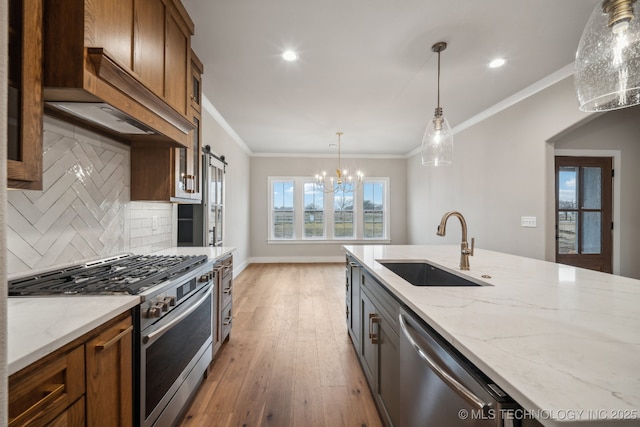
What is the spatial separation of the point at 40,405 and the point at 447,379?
1153 millimetres

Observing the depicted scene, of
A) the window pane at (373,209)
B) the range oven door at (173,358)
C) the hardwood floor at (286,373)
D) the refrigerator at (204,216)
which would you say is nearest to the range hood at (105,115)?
the range oven door at (173,358)

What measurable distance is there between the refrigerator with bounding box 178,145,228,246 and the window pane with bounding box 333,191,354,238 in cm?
365

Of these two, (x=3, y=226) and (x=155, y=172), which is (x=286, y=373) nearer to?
(x=155, y=172)

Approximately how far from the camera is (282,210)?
274 inches

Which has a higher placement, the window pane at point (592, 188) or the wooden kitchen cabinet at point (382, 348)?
the window pane at point (592, 188)

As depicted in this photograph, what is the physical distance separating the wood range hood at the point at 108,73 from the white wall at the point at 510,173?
12.2 ft

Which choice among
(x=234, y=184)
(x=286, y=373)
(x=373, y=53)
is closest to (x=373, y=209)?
(x=234, y=184)

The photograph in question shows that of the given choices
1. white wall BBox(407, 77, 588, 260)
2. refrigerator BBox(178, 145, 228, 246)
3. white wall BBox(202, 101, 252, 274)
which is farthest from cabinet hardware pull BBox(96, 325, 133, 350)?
white wall BBox(407, 77, 588, 260)

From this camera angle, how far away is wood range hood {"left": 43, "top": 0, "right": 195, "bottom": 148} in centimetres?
111

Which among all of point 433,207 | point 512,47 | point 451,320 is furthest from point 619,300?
point 433,207

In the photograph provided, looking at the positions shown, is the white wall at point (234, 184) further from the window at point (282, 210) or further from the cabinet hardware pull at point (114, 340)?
the cabinet hardware pull at point (114, 340)

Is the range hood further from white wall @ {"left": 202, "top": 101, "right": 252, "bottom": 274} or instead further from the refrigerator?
white wall @ {"left": 202, "top": 101, "right": 252, "bottom": 274}

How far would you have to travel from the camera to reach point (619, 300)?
1111 mm

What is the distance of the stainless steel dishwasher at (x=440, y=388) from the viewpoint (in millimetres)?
660
